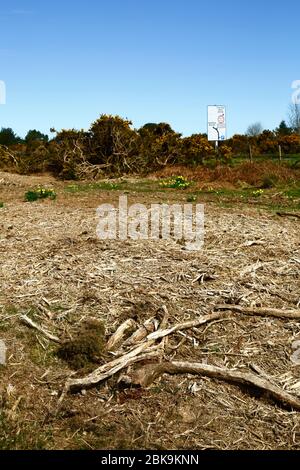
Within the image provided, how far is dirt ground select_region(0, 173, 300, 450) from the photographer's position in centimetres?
391

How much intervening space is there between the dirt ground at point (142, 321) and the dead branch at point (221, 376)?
6 cm

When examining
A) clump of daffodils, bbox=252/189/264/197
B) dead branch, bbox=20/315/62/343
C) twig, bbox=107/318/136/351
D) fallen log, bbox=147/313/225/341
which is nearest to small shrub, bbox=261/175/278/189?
clump of daffodils, bbox=252/189/264/197

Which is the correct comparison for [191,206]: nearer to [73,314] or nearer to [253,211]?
[253,211]

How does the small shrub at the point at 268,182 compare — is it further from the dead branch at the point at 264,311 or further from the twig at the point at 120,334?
the twig at the point at 120,334

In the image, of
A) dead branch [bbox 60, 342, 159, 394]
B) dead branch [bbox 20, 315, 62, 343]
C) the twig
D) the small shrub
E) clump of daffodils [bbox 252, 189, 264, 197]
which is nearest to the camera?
dead branch [bbox 60, 342, 159, 394]

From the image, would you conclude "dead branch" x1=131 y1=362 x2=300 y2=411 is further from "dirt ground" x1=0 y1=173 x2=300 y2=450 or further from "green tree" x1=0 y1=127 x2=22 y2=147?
"green tree" x1=0 y1=127 x2=22 y2=147

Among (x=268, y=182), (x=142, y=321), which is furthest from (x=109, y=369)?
(x=268, y=182)

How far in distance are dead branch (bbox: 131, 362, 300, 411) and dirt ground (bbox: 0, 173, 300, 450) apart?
57mm

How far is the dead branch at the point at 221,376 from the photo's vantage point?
4.23m

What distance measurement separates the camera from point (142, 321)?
210 inches

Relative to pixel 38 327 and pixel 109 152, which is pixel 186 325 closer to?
pixel 38 327

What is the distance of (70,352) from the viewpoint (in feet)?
15.9
